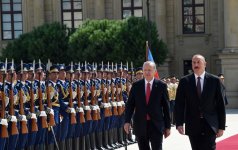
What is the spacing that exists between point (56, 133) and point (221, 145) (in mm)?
4783

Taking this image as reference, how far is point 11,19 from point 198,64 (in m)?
40.3

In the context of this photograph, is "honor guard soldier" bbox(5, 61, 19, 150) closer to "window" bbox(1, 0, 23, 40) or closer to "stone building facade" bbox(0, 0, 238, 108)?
"stone building facade" bbox(0, 0, 238, 108)

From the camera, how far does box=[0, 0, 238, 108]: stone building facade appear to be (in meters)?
47.5

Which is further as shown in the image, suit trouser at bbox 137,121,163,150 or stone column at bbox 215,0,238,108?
stone column at bbox 215,0,238,108

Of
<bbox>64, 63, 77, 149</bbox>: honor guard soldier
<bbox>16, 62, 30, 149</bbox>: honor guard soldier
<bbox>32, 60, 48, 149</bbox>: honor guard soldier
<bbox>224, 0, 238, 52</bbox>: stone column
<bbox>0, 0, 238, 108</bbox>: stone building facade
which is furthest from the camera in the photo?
<bbox>0, 0, 238, 108</bbox>: stone building facade

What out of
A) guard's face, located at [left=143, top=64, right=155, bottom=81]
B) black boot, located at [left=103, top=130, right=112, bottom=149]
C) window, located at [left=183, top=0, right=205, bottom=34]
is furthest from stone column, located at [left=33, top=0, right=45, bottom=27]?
guard's face, located at [left=143, top=64, right=155, bottom=81]

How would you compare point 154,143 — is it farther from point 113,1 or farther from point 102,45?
point 113,1

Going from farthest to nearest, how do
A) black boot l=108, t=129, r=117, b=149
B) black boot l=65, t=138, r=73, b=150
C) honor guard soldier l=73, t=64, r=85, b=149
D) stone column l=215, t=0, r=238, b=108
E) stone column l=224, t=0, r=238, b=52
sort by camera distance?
stone column l=224, t=0, r=238, b=52 < stone column l=215, t=0, r=238, b=108 < black boot l=108, t=129, r=117, b=149 < honor guard soldier l=73, t=64, r=85, b=149 < black boot l=65, t=138, r=73, b=150

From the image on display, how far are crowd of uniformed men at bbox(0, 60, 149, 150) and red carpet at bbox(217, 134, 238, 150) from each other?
2.25 meters

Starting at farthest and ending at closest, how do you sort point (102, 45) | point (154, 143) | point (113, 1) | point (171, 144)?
1. point (113, 1)
2. point (102, 45)
3. point (171, 144)
4. point (154, 143)

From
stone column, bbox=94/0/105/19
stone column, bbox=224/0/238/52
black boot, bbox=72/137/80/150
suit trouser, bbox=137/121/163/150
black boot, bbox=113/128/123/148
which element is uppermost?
stone column, bbox=94/0/105/19


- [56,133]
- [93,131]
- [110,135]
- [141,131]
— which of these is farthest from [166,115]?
[110,135]

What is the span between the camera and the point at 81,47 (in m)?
41.9

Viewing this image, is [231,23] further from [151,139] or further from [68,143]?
[151,139]
